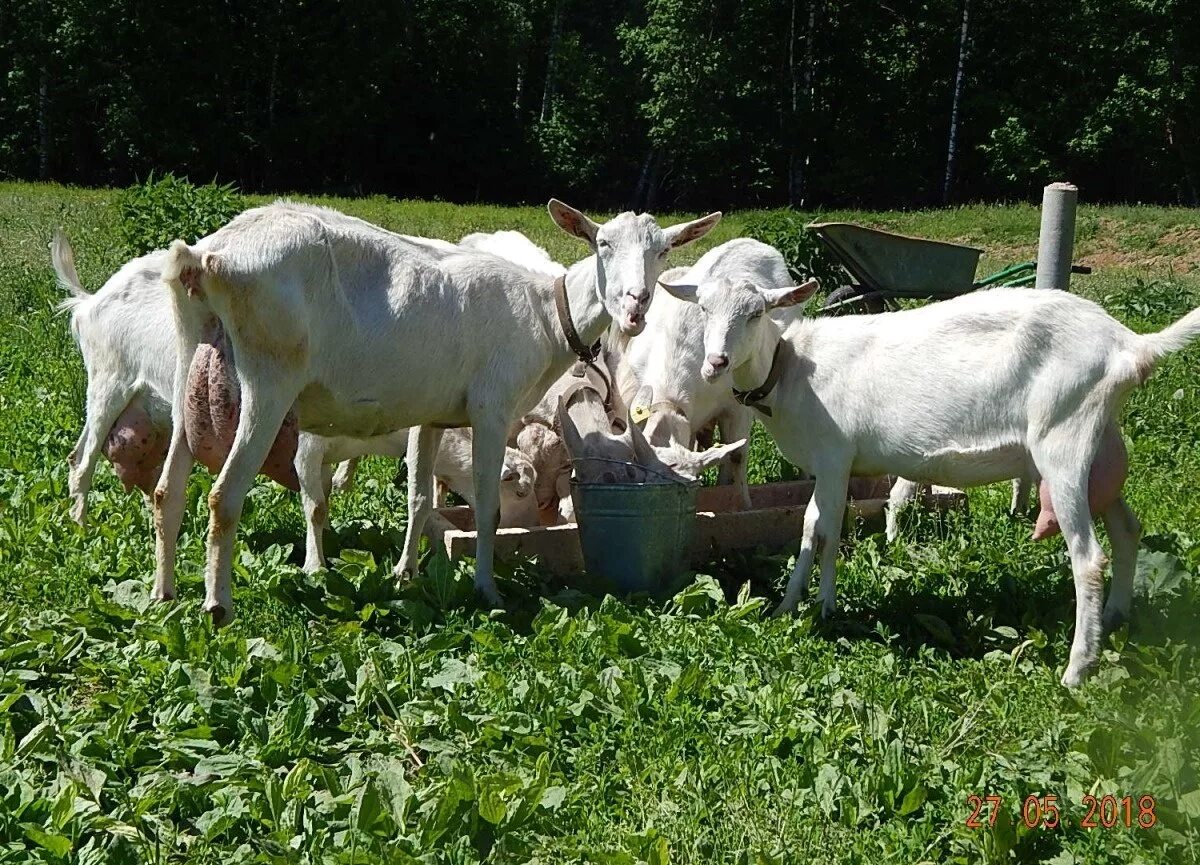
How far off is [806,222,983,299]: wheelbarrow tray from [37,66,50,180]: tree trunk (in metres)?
34.5

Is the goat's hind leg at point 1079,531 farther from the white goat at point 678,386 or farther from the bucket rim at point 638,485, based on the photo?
the white goat at point 678,386

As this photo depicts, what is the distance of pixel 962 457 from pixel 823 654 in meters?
1.15

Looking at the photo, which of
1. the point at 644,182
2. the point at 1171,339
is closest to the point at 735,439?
the point at 1171,339

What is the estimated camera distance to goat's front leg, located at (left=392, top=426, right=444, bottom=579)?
7270 millimetres

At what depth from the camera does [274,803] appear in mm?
4387

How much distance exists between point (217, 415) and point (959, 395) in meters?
3.39

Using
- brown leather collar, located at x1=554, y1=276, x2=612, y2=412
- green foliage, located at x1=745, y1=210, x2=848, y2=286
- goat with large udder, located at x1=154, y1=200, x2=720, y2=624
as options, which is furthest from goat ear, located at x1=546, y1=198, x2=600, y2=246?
green foliage, located at x1=745, y1=210, x2=848, y2=286

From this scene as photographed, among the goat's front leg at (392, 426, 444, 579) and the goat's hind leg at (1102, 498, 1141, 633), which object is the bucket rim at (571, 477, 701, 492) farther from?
the goat's hind leg at (1102, 498, 1141, 633)

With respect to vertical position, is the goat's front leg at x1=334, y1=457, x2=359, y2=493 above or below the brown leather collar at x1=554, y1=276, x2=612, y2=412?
below

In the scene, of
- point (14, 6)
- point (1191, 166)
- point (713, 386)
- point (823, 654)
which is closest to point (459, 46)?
point (14, 6)

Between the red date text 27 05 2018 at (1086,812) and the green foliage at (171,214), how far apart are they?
11333 mm

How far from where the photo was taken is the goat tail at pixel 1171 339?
5848mm

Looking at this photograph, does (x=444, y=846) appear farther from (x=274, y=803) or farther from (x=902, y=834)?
(x=902, y=834)

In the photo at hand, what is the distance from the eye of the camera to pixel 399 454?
8.41 m
